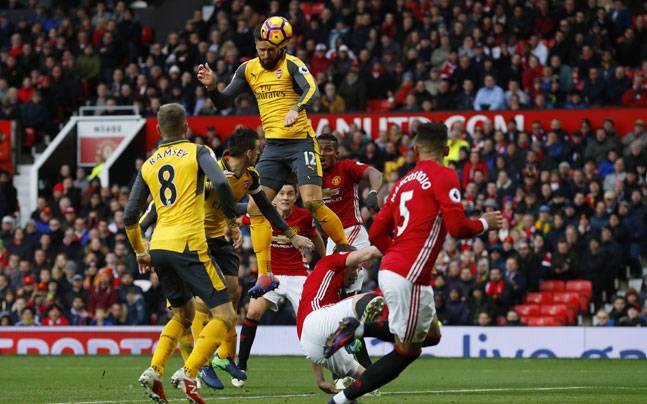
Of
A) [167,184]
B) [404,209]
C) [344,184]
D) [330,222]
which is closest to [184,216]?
[167,184]

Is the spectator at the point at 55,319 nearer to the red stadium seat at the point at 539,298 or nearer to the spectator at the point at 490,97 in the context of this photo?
the red stadium seat at the point at 539,298

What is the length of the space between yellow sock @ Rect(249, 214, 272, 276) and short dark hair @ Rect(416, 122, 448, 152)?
14.6ft

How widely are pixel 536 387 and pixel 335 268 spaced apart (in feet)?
12.5

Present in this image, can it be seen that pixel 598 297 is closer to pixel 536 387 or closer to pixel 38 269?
pixel 536 387

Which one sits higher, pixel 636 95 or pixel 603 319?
pixel 636 95

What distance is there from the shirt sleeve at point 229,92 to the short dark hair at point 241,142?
364mm

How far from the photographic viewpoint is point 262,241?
1456 cm

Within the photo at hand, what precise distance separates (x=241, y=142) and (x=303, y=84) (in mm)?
910

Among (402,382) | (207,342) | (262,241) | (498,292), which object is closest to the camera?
(207,342)

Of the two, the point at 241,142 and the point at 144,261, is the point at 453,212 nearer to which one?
the point at 144,261

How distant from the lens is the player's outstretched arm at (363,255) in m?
10.8

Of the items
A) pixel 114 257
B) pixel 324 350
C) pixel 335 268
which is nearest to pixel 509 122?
pixel 114 257

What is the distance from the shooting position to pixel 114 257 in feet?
86.5

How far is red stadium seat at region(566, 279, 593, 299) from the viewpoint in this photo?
23.2 meters
